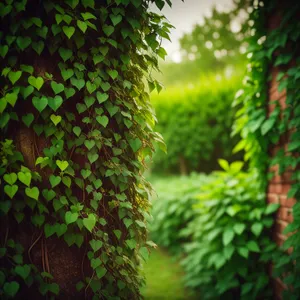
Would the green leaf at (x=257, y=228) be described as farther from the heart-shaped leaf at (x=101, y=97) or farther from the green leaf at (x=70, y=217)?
the heart-shaped leaf at (x=101, y=97)

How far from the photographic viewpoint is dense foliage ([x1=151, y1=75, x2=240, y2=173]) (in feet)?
23.1

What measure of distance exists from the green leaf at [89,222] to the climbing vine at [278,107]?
1741 mm

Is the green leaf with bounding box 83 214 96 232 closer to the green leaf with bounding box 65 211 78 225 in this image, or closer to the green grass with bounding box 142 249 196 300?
the green leaf with bounding box 65 211 78 225

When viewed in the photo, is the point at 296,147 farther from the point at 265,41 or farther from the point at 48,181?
the point at 48,181

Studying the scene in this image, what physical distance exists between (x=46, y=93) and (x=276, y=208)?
8.25 ft

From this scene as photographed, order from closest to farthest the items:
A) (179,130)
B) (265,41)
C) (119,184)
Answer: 1. (119,184)
2. (265,41)
3. (179,130)

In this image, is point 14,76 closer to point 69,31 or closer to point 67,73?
point 67,73

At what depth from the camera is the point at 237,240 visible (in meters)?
3.19

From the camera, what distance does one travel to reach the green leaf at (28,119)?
1.83m

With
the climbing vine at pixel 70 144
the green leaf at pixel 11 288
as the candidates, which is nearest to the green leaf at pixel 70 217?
the climbing vine at pixel 70 144

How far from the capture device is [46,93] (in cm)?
189

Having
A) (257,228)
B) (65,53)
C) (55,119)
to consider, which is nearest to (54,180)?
(55,119)

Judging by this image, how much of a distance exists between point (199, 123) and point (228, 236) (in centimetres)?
448

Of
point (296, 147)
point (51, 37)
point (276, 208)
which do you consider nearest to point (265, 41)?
point (296, 147)
